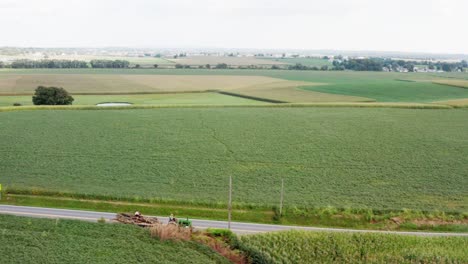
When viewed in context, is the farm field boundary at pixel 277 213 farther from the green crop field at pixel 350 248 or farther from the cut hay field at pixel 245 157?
the green crop field at pixel 350 248

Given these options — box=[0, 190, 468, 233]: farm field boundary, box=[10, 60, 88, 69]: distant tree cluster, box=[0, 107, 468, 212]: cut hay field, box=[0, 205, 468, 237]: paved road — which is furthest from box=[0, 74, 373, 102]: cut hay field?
box=[0, 205, 468, 237]: paved road

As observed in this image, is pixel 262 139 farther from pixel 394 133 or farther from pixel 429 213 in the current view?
pixel 429 213

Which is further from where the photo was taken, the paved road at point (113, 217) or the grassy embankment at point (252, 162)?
the grassy embankment at point (252, 162)

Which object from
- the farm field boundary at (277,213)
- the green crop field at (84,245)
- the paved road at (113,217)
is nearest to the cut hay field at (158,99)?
the farm field boundary at (277,213)

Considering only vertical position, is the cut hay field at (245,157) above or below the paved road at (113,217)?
above

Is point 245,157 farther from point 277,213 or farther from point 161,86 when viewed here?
point 161,86

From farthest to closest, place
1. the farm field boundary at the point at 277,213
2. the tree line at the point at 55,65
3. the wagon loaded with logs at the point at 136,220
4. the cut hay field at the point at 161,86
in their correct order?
the tree line at the point at 55,65, the cut hay field at the point at 161,86, the farm field boundary at the point at 277,213, the wagon loaded with logs at the point at 136,220

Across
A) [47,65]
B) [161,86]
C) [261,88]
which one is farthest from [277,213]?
[47,65]
